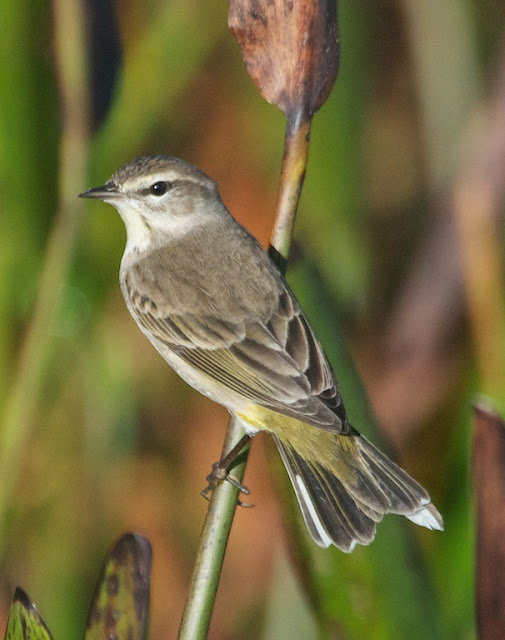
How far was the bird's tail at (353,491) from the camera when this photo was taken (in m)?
1.49

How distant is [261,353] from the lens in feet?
5.99

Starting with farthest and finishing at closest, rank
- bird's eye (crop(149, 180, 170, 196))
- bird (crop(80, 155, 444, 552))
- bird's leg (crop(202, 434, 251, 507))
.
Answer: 1. bird's eye (crop(149, 180, 170, 196))
2. bird (crop(80, 155, 444, 552))
3. bird's leg (crop(202, 434, 251, 507))

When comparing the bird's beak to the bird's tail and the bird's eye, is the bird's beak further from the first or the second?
the bird's tail

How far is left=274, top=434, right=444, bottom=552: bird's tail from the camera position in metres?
1.49

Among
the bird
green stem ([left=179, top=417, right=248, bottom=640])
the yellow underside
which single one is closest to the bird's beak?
the bird

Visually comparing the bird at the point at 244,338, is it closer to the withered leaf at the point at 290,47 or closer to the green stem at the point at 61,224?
the green stem at the point at 61,224

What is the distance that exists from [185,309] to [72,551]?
27.5 inches

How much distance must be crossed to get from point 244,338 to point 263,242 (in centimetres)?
104

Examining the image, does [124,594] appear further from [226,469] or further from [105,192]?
[105,192]

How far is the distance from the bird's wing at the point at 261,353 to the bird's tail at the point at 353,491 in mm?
101

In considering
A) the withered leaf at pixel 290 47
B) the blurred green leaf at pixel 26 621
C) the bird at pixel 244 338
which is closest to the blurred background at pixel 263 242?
the bird at pixel 244 338

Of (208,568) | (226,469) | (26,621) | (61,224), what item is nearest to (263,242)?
(61,224)

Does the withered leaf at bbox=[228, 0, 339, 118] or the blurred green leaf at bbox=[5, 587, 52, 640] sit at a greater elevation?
the withered leaf at bbox=[228, 0, 339, 118]

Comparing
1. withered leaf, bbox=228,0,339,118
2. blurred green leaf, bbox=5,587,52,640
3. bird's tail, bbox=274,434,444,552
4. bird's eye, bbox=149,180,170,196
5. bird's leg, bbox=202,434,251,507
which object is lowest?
bird's tail, bbox=274,434,444,552
